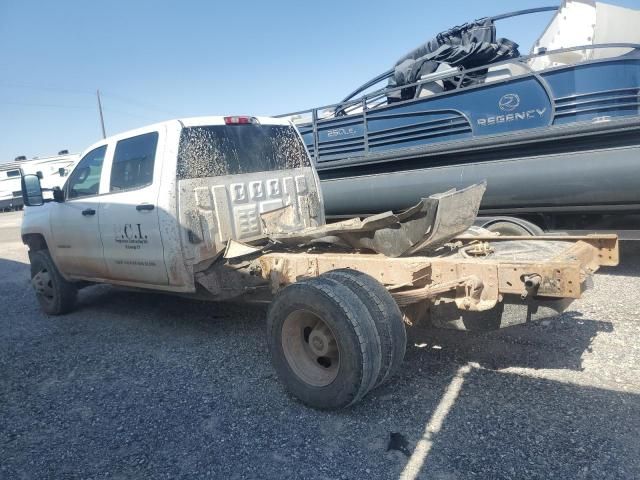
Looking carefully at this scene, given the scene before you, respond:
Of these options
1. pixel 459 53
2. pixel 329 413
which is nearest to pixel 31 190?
pixel 329 413

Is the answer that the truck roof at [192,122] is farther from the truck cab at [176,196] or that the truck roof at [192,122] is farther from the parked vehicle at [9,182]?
the parked vehicle at [9,182]

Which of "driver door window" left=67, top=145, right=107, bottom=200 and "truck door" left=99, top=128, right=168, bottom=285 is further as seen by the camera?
"driver door window" left=67, top=145, right=107, bottom=200

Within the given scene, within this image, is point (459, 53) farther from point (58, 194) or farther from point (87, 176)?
point (58, 194)

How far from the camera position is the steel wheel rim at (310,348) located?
335 centimetres

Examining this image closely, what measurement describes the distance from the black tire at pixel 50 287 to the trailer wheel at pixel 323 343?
3.67 m

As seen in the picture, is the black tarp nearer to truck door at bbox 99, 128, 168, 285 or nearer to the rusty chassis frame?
the rusty chassis frame

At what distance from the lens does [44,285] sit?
6.13 metres

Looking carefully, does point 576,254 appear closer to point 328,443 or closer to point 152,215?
point 328,443

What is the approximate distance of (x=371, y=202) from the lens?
741 centimetres

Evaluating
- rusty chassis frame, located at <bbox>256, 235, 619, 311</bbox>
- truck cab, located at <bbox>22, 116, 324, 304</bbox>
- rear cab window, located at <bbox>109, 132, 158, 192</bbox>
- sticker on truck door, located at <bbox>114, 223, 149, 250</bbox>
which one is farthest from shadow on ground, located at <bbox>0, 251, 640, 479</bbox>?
rear cab window, located at <bbox>109, 132, 158, 192</bbox>

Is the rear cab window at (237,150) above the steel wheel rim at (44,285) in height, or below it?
above

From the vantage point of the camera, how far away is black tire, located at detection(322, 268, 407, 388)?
10.1 feet

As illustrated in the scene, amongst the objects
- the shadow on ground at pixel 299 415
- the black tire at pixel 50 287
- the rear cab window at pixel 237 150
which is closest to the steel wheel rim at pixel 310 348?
the shadow on ground at pixel 299 415

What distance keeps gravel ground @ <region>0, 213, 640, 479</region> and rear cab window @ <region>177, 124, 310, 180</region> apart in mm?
1631
